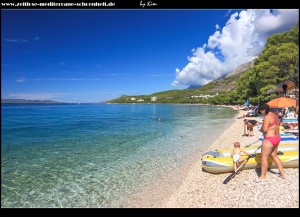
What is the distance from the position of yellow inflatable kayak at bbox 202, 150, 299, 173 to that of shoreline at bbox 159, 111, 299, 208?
0.64 feet

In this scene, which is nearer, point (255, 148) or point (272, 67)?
point (255, 148)

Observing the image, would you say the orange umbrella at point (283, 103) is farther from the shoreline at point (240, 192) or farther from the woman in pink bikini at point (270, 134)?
the woman in pink bikini at point (270, 134)

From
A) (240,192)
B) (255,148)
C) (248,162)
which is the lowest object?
(240,192)

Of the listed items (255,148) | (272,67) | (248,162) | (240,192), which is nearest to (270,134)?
(240,192)

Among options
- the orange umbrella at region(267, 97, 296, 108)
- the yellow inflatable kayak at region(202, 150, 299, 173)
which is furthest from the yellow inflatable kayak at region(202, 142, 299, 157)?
the orange umbrella at region(267, 97, 296, 108)

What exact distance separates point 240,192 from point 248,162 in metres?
1.88

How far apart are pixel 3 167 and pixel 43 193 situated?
5.84 m

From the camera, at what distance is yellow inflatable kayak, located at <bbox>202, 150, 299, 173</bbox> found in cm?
840

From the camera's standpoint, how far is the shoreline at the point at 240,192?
6.71m

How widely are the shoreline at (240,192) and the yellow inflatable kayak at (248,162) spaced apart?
19 cm

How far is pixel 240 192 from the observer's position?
762 centimetres

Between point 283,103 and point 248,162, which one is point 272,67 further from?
point 248,162

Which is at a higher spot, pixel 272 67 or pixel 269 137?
pixel 272 67

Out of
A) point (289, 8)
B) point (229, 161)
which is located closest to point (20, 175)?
point (229, 161)
